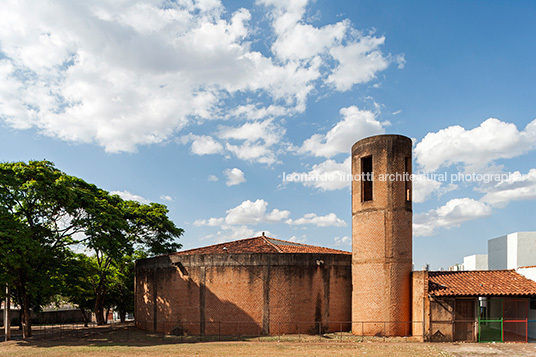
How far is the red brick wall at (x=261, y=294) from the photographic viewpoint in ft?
95.6

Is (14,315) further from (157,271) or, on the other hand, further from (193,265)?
(193,265)

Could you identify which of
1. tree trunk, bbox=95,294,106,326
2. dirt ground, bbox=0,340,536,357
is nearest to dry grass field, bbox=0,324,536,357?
dirt ground, bbox=0,340,536,357

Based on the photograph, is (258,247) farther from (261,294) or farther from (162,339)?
(162,339)

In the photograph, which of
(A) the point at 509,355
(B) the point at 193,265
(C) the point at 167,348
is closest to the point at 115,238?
(B) the point at 193,265

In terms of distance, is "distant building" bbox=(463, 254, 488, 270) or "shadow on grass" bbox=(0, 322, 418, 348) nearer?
"shadow on grass" bbox=(0, 322, 418, 348)

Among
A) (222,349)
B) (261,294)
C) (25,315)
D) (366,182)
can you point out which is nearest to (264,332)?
(261,294)

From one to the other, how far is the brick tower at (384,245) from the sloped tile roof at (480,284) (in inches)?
88.6

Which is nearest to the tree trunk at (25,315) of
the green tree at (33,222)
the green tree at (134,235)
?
the green tree at (33,222)

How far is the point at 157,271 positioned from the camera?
33188 mm

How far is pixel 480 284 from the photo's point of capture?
89.8 ft

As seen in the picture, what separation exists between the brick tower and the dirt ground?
7.59 feet

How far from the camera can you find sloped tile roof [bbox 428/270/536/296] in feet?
86.0

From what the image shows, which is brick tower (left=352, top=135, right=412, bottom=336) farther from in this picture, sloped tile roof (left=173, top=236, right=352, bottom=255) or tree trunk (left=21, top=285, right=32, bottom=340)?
tree trunk (left=21, top=285, right=32, bottom=340)

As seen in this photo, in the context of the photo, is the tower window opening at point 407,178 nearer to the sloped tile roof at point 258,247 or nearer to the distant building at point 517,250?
the sloped tile roof at point 258,247
